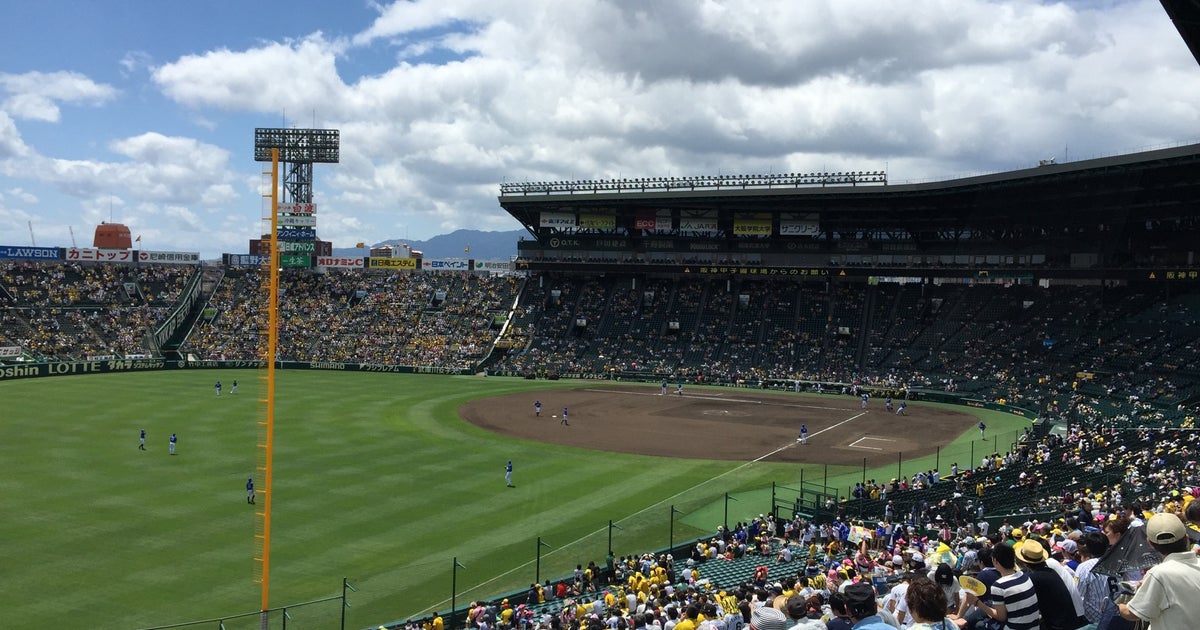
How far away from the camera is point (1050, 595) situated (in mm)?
7680

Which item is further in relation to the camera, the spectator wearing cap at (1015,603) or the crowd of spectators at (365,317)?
the crowd of spectators at (365,317)

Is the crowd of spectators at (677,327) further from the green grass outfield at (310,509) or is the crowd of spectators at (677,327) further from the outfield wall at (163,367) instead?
the green grass outfield at (310,509)

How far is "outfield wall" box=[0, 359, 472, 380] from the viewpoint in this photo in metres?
72.1

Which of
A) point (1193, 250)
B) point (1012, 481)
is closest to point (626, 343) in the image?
point (1193, 250)

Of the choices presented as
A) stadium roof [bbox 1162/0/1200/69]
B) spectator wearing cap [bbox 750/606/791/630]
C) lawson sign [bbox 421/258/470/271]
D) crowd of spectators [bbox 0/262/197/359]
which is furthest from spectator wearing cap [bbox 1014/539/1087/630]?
lawson sign [bbox 421/258/470/271]

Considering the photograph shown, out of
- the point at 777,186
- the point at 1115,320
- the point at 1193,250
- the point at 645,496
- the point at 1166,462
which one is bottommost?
the point at 645,496

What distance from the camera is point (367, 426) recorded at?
51.3m

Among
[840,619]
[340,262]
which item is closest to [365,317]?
[340,262]

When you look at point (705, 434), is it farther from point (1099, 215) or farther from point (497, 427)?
point (1099, 215)

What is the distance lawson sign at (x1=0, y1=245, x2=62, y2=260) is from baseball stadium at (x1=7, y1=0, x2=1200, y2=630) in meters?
0.30

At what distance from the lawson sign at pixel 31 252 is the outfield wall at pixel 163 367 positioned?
2313 centimetres

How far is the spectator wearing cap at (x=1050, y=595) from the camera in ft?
25.1

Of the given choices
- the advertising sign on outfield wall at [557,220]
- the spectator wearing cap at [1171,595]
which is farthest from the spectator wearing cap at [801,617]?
the advertising sign on outfield wall at [557,220]

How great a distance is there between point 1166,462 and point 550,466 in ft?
87.7
